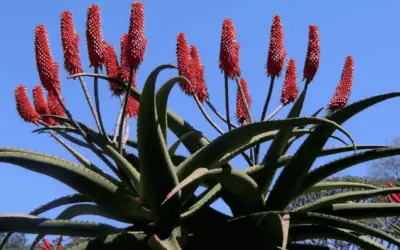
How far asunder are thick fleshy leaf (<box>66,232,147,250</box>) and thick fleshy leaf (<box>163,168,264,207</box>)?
34 cm

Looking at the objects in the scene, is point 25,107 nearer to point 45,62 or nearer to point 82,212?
point 45,62

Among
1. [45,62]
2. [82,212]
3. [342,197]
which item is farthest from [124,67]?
[342,197]

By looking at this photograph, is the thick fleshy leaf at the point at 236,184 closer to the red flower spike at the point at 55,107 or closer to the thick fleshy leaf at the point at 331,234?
the thick fleshy leaf at the point at 331,234

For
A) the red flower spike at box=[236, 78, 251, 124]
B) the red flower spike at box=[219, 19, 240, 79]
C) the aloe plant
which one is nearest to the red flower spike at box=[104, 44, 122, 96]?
the aloe plant

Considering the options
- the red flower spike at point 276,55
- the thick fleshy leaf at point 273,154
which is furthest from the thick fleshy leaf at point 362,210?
the red flower spike at point 276,55

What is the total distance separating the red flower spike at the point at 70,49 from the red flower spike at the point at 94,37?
5.4 inches

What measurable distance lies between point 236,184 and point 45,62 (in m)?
1.47

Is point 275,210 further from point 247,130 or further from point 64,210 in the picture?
point 64,210

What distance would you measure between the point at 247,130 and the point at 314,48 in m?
1.12

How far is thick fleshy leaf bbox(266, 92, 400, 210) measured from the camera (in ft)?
16.0

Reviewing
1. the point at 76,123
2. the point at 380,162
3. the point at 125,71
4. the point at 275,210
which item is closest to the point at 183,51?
the point at 125,71

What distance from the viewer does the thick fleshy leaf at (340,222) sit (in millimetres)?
5223

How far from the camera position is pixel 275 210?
536cm

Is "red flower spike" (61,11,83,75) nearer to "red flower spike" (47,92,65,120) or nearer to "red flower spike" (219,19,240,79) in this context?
"red flower spike" (47,92,65,120)
